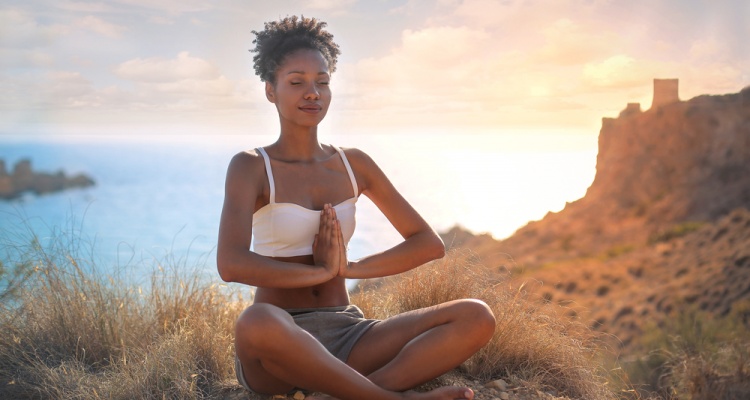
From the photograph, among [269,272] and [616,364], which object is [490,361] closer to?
[616,364]

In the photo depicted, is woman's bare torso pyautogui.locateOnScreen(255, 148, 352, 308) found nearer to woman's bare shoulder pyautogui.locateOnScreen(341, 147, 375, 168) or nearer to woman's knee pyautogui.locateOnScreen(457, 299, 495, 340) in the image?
woman's bare shoulder pyautogui.locateOnScreen(341, 147, 375, 168)

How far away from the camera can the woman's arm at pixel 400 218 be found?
155 inches

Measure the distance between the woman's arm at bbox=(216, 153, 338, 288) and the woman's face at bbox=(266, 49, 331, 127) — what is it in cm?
44

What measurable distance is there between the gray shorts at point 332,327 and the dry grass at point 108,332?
2.78 ft

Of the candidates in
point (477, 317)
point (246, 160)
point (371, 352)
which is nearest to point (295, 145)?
point (246, 160)

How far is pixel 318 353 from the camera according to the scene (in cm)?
319

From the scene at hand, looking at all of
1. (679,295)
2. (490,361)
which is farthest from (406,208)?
(679,295)

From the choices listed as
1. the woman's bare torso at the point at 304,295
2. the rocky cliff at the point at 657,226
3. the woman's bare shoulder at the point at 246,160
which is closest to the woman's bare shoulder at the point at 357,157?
the woman's bare shoulder at the point at 246,160

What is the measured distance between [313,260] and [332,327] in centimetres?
38

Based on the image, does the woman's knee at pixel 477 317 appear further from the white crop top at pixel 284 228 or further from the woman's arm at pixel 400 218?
the white crop top at pixel 284 228

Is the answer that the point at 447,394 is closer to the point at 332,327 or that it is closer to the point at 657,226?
the point at 332,327

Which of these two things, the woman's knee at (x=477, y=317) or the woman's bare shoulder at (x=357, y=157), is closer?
the woman's knee at (x=477, y=317)

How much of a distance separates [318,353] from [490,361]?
5.58 ft

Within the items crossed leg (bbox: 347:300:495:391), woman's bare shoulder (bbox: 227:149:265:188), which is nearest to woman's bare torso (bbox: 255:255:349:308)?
crossed leg (bbox: 347:300:495:391)
